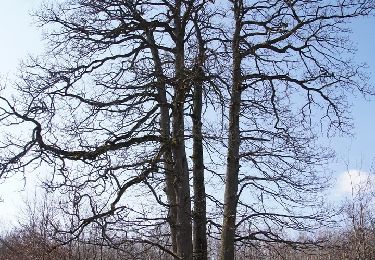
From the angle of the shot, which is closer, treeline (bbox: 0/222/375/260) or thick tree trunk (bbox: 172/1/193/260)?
thick tree trunk (bbox: 172/1/193/260)

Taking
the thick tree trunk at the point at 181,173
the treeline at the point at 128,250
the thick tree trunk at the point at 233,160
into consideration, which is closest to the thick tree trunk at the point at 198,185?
the thick tree trunk at the point at 181,173

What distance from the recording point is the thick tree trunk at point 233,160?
1377 centimetres

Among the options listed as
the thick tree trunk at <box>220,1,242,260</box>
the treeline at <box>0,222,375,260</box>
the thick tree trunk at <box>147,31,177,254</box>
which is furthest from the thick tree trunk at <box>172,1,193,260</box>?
the thick tree trunk at <box>220,1,242,260</box>

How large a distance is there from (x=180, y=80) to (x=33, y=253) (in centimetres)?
1190

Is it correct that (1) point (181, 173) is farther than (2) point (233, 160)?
No

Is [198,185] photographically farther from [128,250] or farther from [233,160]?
[128,250]

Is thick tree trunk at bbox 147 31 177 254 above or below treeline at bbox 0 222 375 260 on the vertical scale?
above

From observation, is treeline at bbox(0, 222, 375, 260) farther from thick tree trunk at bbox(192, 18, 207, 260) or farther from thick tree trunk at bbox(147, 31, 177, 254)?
thick tree trunk at bbox(192, 18, 207, 260)

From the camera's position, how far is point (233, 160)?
552 inches

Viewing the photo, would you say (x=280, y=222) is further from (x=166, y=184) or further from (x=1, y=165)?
(x=1, y=165)

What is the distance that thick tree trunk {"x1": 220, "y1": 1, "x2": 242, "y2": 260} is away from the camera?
45.2 feet

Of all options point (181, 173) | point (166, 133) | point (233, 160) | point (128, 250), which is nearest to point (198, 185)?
point (233, 160)

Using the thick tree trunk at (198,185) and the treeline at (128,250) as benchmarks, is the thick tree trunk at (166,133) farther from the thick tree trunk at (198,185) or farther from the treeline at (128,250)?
the treeline at (128,250)

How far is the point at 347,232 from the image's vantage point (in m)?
27.8
